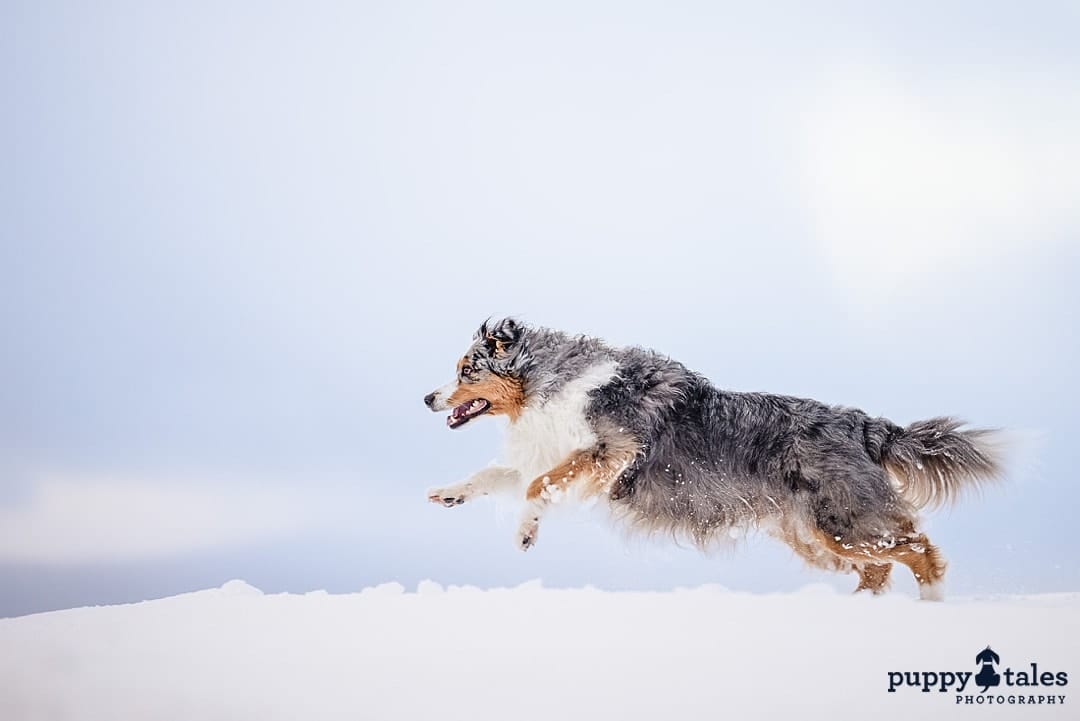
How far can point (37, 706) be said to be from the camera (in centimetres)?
501

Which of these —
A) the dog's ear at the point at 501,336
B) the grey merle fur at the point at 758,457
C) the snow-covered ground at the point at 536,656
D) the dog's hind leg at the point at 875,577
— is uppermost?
the dog's ear at the point at 501,336

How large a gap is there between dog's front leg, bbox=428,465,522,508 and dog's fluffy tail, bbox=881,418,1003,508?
2440 mm

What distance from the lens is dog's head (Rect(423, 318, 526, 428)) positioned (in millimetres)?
6539

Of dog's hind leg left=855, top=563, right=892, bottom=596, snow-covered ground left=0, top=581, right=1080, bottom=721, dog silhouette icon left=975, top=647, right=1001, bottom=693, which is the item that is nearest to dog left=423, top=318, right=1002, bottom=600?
dog's hind leg left=855, top=563, right=892, bottom=596

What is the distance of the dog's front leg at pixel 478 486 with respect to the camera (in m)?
6.41

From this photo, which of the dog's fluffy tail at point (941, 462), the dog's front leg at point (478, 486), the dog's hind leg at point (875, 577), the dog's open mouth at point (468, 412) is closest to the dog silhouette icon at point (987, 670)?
the dog's hind leg at point (875, 577)

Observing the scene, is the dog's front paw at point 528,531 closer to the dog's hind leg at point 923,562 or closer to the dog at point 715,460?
the dog at point 715,460

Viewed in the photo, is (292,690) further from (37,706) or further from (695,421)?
(695,421)

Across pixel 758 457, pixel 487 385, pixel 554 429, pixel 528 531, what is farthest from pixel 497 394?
pixel 758 457

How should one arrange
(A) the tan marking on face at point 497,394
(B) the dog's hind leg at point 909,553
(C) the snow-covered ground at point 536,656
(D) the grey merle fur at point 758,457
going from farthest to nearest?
(A) the tan marking on face at point 497,394, (D) the grey merle fur at point 758,457, (B) the dog's hind leg at point 909,553, (C) the snow-covered ground at point 536,656

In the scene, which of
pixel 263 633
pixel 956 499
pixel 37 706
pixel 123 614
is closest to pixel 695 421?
pixel 956 499

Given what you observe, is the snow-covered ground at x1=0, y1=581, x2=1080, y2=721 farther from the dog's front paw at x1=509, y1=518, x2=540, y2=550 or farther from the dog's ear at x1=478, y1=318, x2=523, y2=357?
the dog's ear at x1=478, y1=318, x2=523, y2=357

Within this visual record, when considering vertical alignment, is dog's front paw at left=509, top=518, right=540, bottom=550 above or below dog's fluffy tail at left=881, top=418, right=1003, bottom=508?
below

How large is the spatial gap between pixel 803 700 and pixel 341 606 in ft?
8.61
